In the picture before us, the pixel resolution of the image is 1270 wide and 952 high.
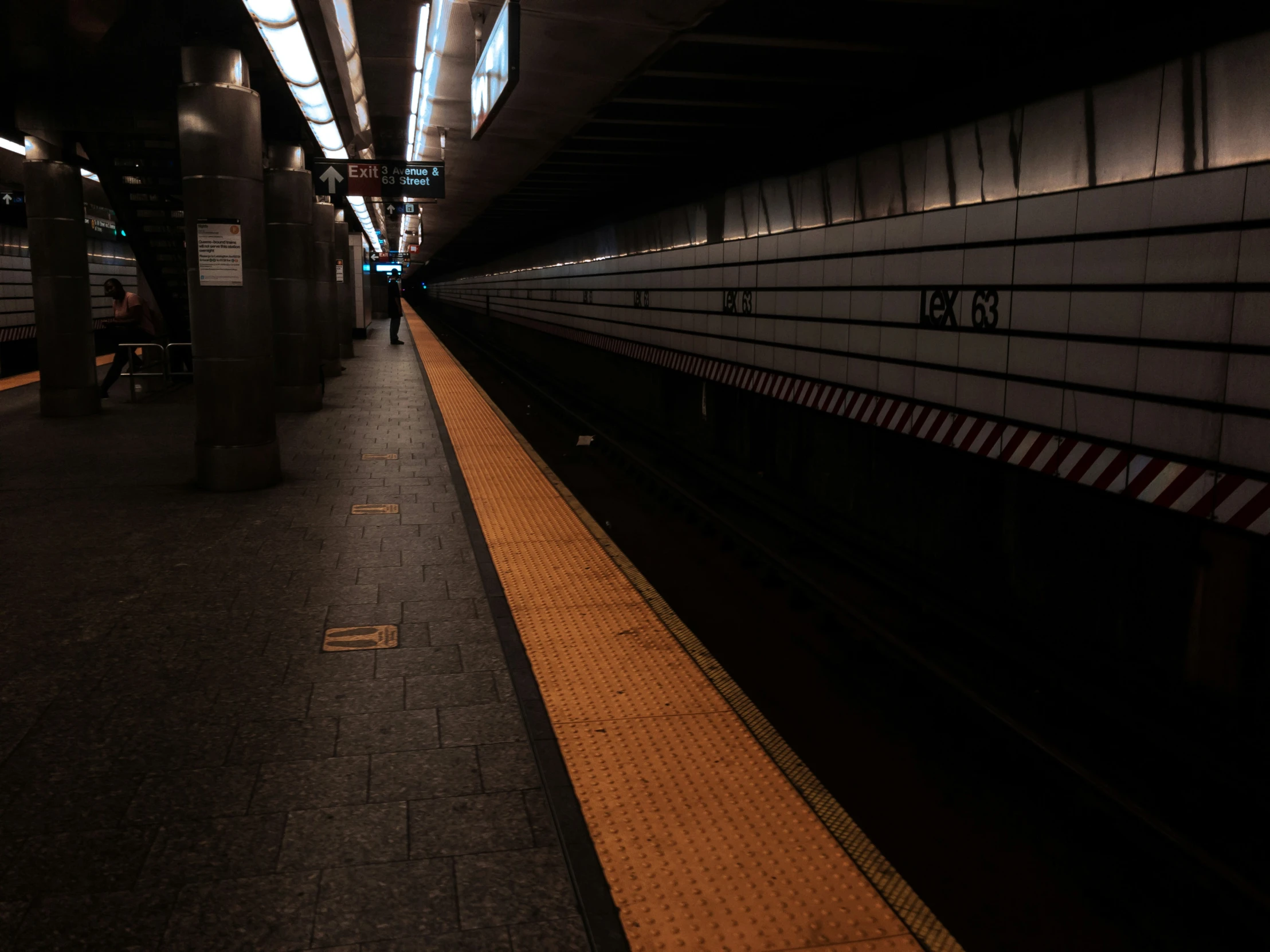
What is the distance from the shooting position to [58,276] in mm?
12266

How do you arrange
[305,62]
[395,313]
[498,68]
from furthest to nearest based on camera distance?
1. [395,313]
2. [305,62]
3. [498,68]

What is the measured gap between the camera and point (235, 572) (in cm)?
571

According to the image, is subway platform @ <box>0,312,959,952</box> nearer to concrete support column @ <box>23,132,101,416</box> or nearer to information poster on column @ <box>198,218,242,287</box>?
information poster on column @ <box>198,218,242,287</box>

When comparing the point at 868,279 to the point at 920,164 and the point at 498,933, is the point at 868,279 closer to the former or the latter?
the point at 920,164

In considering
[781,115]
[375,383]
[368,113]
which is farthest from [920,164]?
[375,383]

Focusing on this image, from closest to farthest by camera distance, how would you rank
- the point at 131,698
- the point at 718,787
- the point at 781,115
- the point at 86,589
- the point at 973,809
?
the point at 718,787 → the point at 973,809 → the point at 131,698 → the point at 86,589 → the point at 781,115

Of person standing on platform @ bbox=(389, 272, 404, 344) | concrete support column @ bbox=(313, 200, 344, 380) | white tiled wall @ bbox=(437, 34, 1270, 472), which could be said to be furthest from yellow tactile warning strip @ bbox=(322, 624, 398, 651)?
person standing on platform @ bbox=(389, 272, 404, 344)

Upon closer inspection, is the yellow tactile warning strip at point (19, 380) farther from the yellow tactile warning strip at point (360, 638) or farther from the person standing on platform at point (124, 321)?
the yellow tactile warning strip at point (360, 638)

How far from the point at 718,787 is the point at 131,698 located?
244 cm

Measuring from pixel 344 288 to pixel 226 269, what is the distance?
59.7 ft

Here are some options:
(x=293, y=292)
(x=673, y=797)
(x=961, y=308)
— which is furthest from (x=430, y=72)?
(x=673, y=797)

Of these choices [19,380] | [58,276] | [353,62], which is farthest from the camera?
[19,380]

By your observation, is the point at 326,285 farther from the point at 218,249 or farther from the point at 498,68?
the point at 498,68

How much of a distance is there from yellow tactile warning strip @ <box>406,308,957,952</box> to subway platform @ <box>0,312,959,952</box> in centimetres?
1
